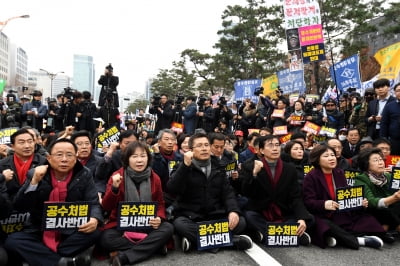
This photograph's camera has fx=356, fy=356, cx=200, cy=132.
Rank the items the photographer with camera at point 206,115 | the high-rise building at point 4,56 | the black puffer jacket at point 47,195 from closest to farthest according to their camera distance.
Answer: the black puffer jacket at point 47,195
the photographer with camera at point 206,115
the high-rise building at point 4,56

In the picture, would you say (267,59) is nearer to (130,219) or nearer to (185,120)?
(185,120)

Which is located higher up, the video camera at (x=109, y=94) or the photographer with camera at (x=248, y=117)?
the video camera at (x=109, y=94)

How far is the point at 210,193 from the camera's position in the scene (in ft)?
12.7

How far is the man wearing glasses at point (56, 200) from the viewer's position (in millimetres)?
3025

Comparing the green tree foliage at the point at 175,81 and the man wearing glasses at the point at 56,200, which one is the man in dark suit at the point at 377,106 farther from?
the green tree foliage at the point at 175,81

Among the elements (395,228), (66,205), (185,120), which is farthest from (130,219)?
(185,120)

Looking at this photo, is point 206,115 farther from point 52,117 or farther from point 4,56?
point 4,56

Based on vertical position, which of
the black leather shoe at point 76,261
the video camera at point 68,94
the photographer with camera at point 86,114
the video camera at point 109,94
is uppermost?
the video camera at point 68,94

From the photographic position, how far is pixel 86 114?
8.65 m

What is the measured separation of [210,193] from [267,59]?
19.1 meters

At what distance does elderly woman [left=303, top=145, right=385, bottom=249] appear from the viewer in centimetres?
369

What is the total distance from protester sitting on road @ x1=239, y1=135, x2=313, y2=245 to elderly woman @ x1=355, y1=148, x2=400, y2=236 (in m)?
0.80

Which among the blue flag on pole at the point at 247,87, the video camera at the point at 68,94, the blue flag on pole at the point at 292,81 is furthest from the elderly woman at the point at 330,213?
the blue flag on pole at the point at 247,87

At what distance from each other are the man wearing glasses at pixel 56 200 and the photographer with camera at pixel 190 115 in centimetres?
652
